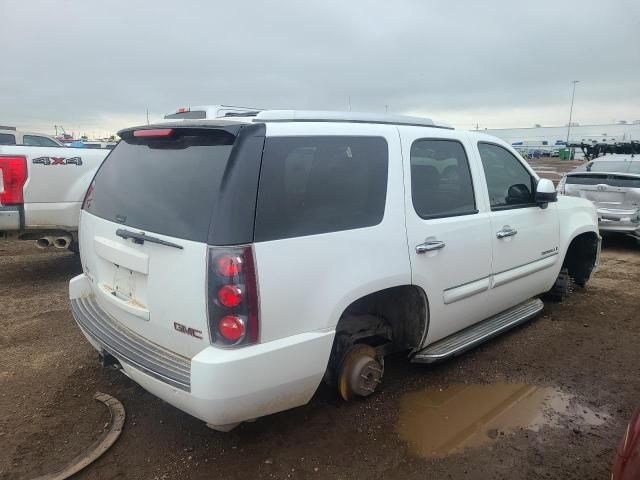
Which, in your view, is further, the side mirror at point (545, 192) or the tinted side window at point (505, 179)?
the side mirror at point (545, 192)

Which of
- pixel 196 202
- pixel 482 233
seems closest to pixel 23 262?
pixel 196 202

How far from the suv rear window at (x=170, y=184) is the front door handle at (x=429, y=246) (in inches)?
53.9

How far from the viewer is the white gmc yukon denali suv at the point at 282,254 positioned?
2299mm

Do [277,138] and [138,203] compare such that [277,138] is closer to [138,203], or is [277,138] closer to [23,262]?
[138,203]

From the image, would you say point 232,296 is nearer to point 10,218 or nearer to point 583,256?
point 10,218

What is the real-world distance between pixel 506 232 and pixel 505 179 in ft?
1.74

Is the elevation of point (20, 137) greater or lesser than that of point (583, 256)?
greater

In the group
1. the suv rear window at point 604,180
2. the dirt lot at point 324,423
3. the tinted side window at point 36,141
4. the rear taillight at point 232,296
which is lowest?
the dirt lot at point 324,423

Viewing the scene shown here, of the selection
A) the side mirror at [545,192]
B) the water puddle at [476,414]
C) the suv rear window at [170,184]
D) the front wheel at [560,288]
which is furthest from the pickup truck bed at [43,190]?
the front wheel at [560,288]

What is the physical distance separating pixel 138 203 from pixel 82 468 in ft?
4.86

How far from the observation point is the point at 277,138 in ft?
8.21

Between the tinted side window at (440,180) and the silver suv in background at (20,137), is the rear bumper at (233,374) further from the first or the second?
the silver suv in background at (20,137)

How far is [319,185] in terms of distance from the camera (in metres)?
2.67

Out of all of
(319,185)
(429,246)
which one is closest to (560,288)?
(429,246)
